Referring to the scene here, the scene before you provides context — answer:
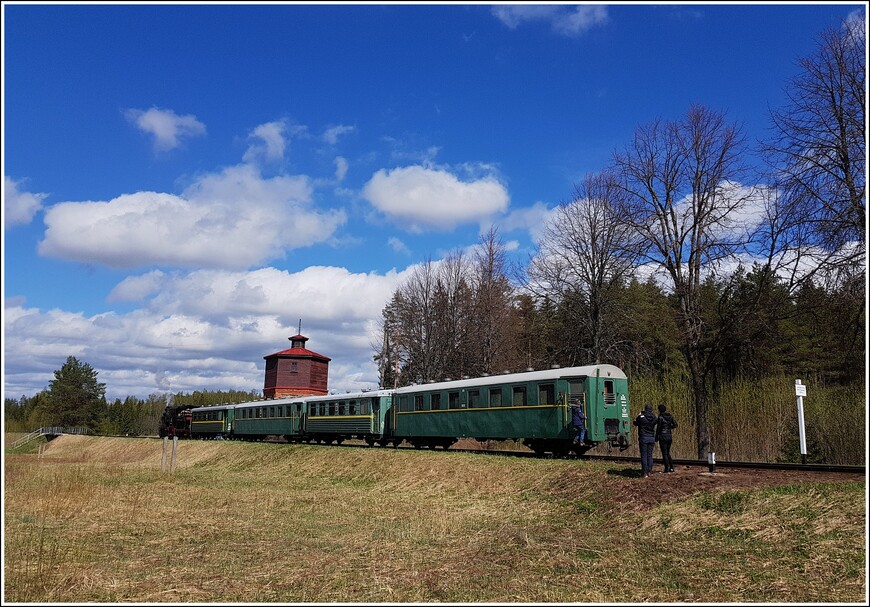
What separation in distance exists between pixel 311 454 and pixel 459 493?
14429 millimetres

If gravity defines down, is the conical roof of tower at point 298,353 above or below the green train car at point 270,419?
above

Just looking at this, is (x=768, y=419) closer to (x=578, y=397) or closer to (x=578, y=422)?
(x=578, y=397)

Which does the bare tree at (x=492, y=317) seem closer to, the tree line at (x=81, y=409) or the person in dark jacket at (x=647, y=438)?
the person in dark jacket at (x=647, y=438)

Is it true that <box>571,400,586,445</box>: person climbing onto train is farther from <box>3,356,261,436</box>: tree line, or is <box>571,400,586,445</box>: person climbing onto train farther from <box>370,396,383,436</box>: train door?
<box>3,356,261,436</box>: tree line

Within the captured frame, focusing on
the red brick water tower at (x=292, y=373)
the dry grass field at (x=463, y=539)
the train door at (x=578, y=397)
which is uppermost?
the red brick water tower at (x=292, y=373)

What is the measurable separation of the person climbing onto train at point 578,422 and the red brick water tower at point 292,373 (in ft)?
181

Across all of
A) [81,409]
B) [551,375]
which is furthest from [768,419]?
[81,409]

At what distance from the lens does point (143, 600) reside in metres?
8.27

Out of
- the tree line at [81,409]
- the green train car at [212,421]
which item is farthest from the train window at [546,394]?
the tree line at [81,409]

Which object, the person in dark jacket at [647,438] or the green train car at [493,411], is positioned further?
the green train car at [493,411]

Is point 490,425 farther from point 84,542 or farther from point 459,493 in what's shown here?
point 84,542

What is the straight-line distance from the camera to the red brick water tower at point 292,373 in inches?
2936

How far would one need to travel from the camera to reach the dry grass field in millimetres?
8609

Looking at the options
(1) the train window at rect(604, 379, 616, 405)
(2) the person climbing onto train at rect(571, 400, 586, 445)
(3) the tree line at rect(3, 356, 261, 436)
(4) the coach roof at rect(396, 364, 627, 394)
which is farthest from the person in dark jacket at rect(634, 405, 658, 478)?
(3) the tree line at rect(3, 356, 261, 436)
